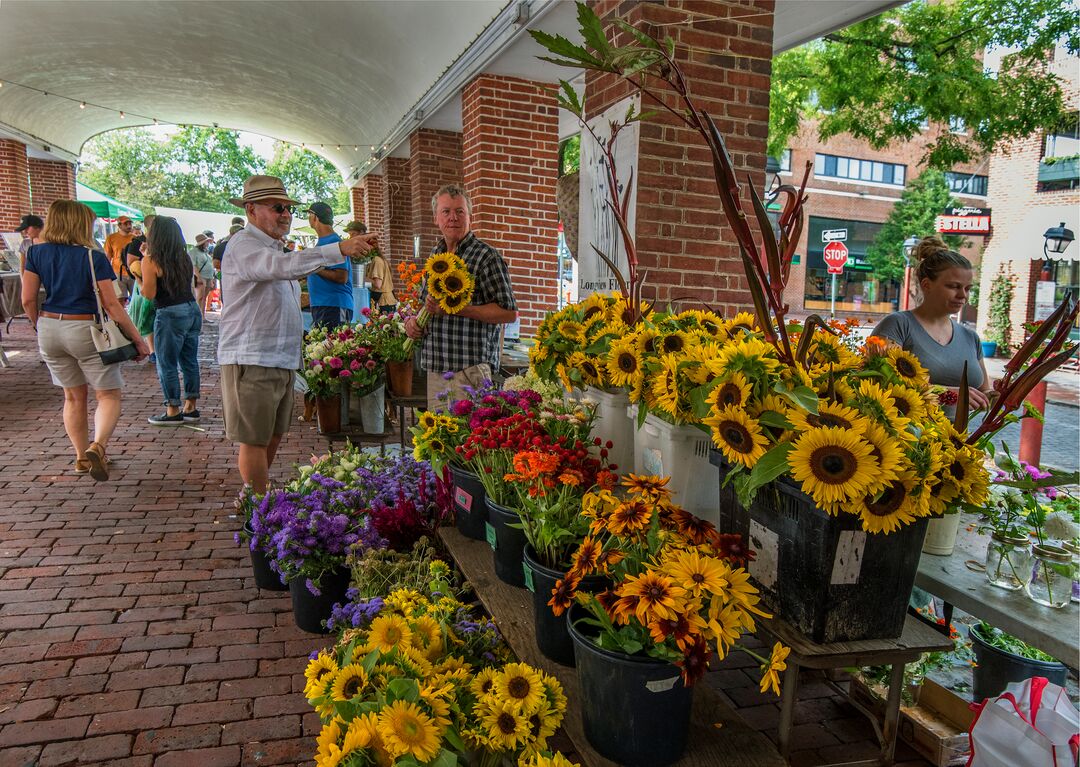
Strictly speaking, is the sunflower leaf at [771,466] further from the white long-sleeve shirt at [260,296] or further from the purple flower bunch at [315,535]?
the white long-sleeve shirt at [260,296]

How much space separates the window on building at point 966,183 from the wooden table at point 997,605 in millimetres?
34163

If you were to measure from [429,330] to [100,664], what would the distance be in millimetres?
2110

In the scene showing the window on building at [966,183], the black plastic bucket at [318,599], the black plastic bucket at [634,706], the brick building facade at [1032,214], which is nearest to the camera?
the black plastic bucket at [634,706]

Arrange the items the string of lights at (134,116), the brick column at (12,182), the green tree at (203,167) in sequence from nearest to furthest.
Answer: the string of lights at (134,116)
the brick column at (12,182)
the green tree at (203,167)

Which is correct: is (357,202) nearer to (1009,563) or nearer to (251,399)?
(251,399)

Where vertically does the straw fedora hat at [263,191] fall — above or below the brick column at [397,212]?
below

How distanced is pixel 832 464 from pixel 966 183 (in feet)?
119

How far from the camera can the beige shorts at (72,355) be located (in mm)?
4699

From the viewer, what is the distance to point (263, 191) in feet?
12.0

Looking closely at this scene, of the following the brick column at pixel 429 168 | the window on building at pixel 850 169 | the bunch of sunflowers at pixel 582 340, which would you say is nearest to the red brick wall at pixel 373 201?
the brick column at pixel 429 168

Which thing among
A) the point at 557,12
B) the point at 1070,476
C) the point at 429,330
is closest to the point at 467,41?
the point at 557,12

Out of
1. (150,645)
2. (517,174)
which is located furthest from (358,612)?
(517,174)

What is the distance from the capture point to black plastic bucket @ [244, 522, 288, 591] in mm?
3379

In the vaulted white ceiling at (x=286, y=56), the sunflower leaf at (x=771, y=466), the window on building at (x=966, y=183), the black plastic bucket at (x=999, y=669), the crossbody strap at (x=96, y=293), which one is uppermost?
the window on building at (x=966, y=183)
